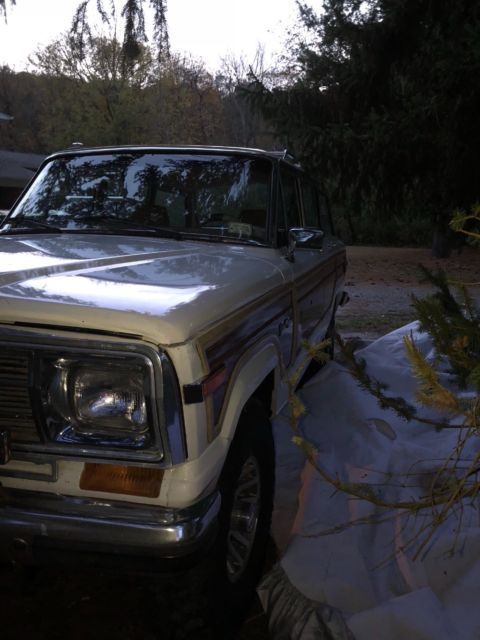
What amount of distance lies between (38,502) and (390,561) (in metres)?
1.52

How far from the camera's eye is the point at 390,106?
1098 centimetres

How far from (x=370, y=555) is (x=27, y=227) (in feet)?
8.30

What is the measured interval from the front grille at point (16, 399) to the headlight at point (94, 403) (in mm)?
52

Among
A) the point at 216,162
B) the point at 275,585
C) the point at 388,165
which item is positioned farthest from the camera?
the point at 388,165

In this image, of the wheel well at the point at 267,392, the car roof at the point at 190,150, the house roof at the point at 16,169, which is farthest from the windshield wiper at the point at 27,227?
the house roof at the point at 16,169

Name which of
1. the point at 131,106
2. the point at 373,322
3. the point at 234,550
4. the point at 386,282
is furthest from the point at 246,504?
the point at 131,106

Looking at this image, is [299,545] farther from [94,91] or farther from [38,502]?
[94,91]

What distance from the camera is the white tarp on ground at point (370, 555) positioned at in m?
2.33

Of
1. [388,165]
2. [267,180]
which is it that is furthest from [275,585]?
[388,165]

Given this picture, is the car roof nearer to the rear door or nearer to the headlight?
the rear door

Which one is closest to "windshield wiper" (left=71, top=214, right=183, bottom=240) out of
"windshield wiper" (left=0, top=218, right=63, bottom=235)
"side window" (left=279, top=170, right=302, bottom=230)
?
"windshield wiper" (left=0, top=218, right=63, bottom=235)

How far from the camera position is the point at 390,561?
2.66 m

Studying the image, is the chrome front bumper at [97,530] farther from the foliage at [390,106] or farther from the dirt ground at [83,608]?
the foliage at [390,106]

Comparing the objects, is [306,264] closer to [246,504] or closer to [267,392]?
[267,392]
